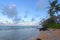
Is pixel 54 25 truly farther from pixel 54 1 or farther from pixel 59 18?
pixel 54 1

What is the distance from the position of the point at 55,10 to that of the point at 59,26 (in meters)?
5.96

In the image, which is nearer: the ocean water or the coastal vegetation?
the ocean water

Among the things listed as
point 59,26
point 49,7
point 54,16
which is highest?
point 49,7

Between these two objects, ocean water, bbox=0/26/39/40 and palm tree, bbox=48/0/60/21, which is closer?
ocean water, bbox=0/26/39/40

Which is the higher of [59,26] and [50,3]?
[50,3]

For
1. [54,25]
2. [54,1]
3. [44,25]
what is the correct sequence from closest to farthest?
[54,1], [54,25], [44,25]

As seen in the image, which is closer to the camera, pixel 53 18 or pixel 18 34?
pixel 18 34

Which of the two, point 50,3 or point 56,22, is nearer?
point 50,3

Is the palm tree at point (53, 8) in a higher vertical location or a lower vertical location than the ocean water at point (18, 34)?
higher

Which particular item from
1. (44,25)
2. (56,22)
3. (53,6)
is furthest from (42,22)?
(53,6)

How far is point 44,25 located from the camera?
5422 centimetres

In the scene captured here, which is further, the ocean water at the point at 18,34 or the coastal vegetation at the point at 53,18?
the coastal vegetation at the point at 53,18

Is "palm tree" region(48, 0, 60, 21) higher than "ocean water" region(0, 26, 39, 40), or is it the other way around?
"palm tree" region(48, 0, 60, 21)

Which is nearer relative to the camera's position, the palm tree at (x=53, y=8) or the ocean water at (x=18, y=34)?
the ocean water at (x=18, y=34)
